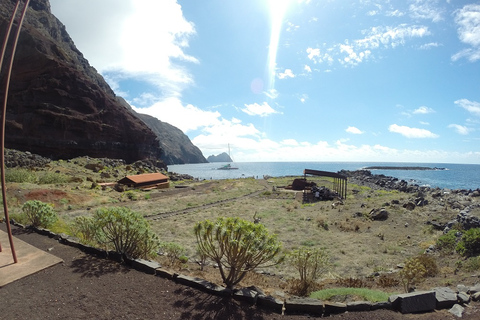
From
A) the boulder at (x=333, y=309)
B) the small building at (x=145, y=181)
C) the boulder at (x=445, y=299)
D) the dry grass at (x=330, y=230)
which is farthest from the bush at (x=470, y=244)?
the small building at (x=145, y=181)

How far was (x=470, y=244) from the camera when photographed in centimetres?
1028

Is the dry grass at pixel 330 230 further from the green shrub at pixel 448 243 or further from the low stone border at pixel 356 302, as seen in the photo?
the low stone border at pixel 356 302

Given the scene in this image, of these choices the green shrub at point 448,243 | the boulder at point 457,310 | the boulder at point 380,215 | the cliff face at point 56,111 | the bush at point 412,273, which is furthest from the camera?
the cliff face at point 56,111

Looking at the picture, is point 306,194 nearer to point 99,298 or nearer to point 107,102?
point 99,298

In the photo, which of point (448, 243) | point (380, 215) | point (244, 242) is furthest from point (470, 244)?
point (244, 242)

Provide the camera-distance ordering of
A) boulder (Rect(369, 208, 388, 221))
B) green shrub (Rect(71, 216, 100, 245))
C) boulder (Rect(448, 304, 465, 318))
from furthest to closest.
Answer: boulder (Rect(369, 208, 388, 221)) → green shrub (Rect(71, 216, 100, 245)) → boulder (Rect(448, 304, 465, 318))

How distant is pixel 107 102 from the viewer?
3167 inches

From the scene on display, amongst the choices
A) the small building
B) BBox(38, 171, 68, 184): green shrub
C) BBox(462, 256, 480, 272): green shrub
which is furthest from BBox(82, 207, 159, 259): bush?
the small building

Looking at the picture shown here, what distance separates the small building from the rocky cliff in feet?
108

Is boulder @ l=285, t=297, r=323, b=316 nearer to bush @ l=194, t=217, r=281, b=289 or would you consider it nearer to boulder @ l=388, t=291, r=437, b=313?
bush @ l=194, t=217, r=281, b=289

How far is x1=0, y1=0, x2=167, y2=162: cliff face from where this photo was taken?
57.0 metres

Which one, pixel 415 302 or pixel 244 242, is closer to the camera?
pixel 415 302

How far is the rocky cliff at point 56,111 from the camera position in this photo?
2245 inches

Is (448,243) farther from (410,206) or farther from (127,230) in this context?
(127,230)
